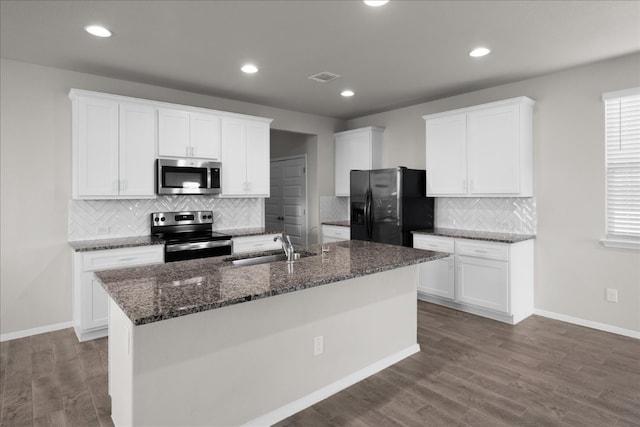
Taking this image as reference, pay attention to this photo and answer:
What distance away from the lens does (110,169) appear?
3.83m

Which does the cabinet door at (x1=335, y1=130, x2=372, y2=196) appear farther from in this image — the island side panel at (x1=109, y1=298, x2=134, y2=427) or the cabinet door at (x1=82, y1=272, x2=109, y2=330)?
the island side panel at (x1=109, y1=298, x2=134, y2=427)

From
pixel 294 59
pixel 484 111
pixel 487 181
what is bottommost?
pixel 487 181

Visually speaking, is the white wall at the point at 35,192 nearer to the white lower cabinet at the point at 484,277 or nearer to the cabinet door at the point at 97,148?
the cabinet door at the point at 97,148

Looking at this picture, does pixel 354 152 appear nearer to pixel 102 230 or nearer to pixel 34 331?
pixel 102 230

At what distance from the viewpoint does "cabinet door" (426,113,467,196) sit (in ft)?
14.9

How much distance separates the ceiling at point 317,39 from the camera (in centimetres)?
261

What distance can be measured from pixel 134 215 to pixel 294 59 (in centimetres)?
251

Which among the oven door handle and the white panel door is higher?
the white panel door

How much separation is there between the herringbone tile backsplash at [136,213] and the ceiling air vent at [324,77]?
6.27 ft

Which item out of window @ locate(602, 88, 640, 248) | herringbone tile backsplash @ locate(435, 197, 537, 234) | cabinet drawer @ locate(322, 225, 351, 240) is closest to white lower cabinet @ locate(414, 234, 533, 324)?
herringbone tile backsplash @ locate(435, 197, 537, 234)

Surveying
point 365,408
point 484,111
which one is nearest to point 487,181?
point 484,111

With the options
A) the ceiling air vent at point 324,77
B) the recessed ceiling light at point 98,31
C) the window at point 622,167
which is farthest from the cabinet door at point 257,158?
the window at point 622,167

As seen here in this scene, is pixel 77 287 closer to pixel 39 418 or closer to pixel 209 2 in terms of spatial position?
pixel 39 418

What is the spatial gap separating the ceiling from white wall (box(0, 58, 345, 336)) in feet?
0.85
